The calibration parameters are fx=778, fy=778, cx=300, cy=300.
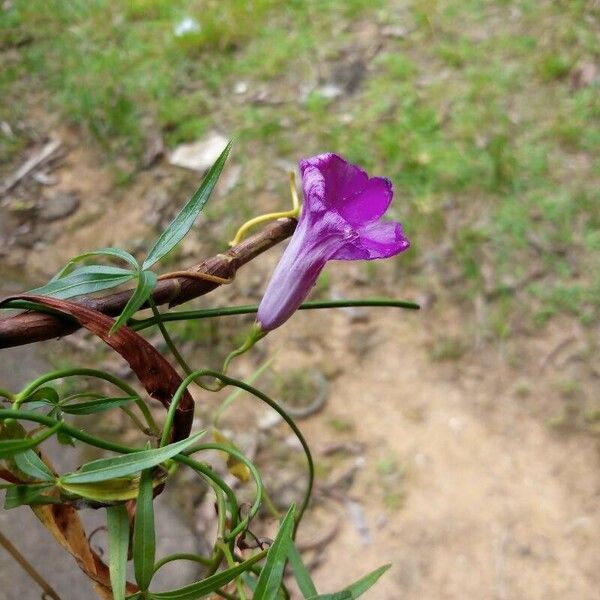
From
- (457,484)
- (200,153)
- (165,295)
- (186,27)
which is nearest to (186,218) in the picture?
(165,295)

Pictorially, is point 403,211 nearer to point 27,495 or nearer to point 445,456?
point 445,456

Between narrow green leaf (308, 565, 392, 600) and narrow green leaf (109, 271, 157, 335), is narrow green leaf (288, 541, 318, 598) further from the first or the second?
narrow green leaf (109, 271, 157, 335)

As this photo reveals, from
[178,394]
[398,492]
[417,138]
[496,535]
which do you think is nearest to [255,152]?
[417,138]

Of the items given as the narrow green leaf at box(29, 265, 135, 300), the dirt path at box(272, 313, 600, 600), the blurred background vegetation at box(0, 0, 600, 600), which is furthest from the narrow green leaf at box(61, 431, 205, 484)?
the dirt path at box(272, 313, 600, 600)

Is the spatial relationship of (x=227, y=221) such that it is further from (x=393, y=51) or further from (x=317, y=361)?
(x=393, y=51)

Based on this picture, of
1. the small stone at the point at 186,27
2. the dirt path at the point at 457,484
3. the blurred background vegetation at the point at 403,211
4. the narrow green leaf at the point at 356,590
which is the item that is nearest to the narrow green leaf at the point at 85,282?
the narrow green leaf at the point at 356,590

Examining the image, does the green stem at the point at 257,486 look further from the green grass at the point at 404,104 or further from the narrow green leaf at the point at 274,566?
the green grass at the point at 404,104
